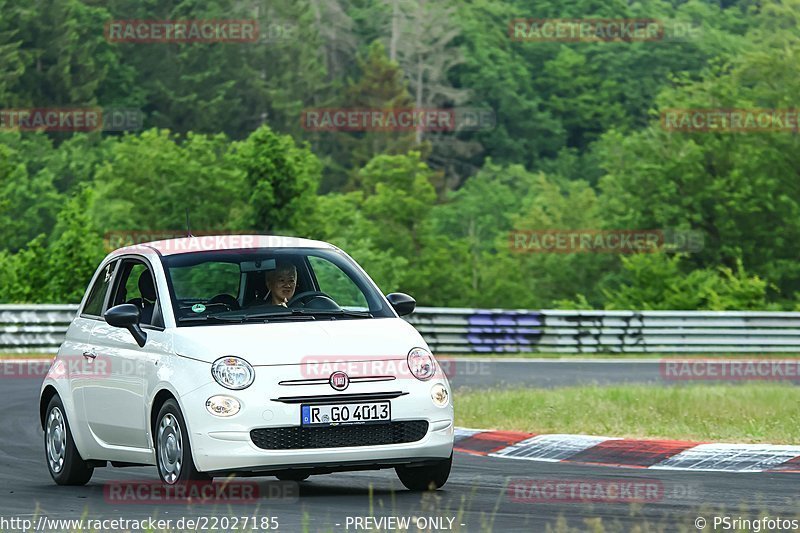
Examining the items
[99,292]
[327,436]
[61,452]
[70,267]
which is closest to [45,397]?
[61,452]

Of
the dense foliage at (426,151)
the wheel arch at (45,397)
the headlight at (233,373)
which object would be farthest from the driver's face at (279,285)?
the dense foliage at (426,151)

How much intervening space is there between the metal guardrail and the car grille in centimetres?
2179

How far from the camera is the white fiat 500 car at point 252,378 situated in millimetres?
9680

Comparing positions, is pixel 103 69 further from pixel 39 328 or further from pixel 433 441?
pixel 433 441

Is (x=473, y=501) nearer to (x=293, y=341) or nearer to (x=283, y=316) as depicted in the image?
(x=293, y=341)

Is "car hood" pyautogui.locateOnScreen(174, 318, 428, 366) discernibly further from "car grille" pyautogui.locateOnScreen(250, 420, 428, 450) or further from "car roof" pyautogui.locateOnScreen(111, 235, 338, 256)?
"car roof" pyautogui.locateOnScreen(111, 235, 338, 256)

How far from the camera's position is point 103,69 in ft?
325

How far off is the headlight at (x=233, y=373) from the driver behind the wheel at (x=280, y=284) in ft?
4.80

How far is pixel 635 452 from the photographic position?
41.8ft

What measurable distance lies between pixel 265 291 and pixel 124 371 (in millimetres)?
1142

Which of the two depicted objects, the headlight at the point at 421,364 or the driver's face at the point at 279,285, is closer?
the headlight at the point at 421,364

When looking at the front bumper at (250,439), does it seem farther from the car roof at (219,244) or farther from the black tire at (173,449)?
the car roof at (219,244)

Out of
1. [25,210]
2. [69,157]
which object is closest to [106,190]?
[25,210]

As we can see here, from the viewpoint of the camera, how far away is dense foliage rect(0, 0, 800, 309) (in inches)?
2135
